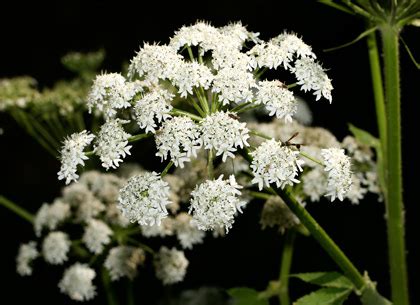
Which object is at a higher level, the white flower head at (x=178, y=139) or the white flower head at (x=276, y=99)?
the white flower head at (x=276, y=99)

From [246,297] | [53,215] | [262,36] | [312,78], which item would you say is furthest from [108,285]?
[262,36]

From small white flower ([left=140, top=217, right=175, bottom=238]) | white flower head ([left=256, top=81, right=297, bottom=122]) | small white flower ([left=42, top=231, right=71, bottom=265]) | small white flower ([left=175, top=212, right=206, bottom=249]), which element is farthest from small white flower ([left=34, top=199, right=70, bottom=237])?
white flower head ([left=256, top=81, right=297, bottom=122])

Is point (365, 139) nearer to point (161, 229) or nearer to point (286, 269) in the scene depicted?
point (286, 269)

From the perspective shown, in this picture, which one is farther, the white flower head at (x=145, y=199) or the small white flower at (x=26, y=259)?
the small white flower at (x=26, y=259)

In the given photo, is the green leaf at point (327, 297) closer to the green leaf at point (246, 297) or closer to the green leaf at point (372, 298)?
the green leaf at point (372, 298)

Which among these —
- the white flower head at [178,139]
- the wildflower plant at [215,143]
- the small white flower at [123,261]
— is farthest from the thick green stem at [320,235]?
the small white flower at [123,261]

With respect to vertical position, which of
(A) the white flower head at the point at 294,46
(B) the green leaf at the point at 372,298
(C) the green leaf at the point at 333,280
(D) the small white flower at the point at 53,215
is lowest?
(B) the green leaf at the point at 372,298
